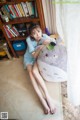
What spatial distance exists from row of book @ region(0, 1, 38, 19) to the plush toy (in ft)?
1.59

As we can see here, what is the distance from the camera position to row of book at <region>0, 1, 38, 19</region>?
4.90 feet

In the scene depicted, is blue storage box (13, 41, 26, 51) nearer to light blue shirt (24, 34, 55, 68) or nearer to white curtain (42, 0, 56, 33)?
light blue shirt (24, 34, 55, 68)

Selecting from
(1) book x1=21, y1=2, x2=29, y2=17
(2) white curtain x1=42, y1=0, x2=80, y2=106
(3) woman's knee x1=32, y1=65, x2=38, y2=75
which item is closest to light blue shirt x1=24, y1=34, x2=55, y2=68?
(3) woman's knee x1=32, y1=65, x2=38, y2=75

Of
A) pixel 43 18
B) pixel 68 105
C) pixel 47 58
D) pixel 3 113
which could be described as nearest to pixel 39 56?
pixel 47 58

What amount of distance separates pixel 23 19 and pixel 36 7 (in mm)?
218

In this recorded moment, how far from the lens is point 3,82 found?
175 cm

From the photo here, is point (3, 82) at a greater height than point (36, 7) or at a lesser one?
lesser

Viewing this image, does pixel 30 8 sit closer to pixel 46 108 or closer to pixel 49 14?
pixel 49 14

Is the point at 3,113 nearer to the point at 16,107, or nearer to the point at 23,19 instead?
the point at 16,107

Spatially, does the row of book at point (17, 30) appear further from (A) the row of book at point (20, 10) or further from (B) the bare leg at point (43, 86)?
(B) the bare leg at point (43, 86)

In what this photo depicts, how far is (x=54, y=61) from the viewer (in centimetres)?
136

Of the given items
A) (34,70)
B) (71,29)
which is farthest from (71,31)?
(34,70)

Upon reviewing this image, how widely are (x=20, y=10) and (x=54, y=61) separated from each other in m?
0.73

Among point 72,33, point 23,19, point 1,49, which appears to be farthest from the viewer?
point 1,49
